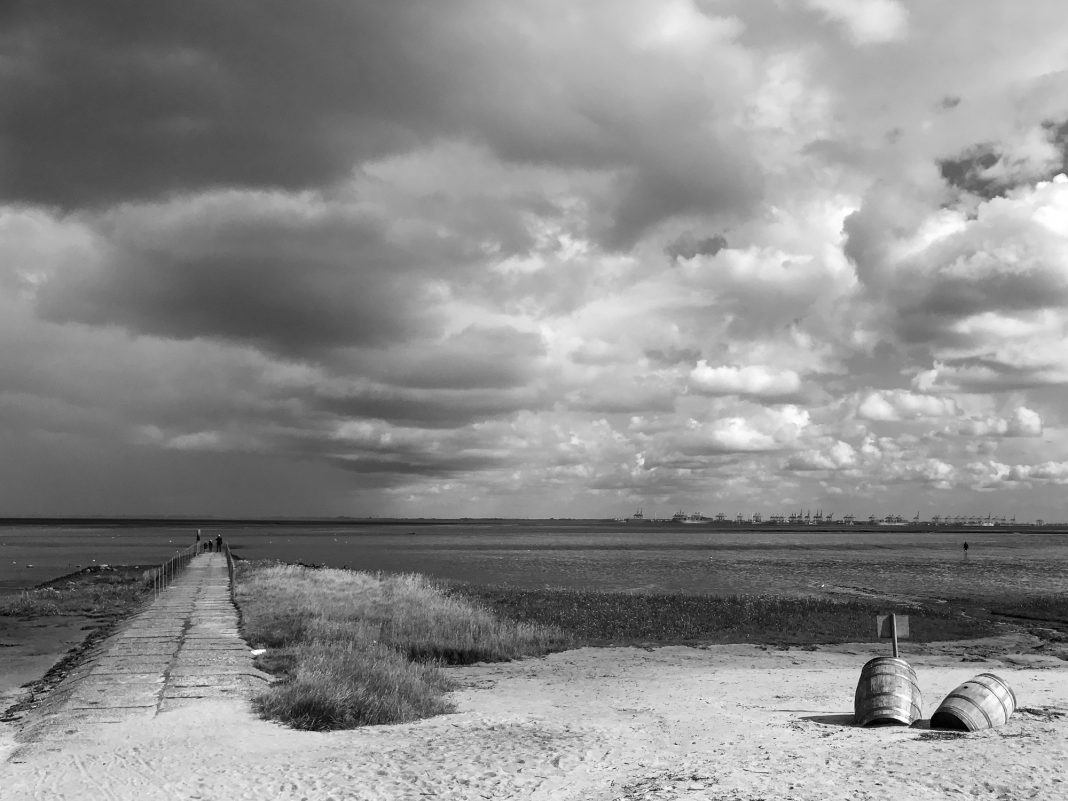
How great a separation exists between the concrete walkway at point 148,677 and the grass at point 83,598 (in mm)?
6465

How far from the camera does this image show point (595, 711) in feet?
50.6

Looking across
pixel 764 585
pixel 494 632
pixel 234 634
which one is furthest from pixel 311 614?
pixel 764 585

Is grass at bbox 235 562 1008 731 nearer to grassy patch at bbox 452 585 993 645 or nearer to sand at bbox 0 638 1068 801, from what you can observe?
grassy patch at bbox 452 585 993 645

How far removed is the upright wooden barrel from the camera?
1291cm

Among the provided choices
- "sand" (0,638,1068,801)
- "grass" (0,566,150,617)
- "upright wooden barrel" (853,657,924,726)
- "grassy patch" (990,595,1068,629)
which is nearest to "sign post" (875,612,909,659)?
"upright wooden barrel" (853,657,924,726)

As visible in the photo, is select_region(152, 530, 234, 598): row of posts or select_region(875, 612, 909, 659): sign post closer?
select_region(875, 612, 909, 659): sign post

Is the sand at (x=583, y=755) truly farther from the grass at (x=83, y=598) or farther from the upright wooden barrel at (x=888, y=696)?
the grass at (x=83, y=598)

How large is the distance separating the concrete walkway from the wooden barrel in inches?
476

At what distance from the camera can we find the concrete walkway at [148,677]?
44.1ft

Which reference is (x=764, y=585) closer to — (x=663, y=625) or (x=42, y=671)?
(x=663, y=625)

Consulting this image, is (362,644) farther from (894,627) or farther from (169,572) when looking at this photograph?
(169,572)

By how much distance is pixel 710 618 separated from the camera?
3139 centimetres

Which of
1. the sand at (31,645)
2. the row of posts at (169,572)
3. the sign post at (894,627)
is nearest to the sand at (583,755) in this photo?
the sign post at (894,627)

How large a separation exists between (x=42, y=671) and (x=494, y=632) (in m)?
11.9
